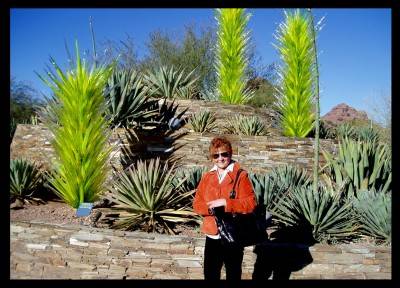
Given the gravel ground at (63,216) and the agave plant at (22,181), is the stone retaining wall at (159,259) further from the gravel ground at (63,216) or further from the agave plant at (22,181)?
the agave plant at (22,181)

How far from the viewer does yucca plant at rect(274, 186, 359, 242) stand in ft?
16.3

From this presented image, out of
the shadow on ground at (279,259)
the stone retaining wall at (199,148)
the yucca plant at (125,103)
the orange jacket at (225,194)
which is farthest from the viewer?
the yucca plant at (125,103)

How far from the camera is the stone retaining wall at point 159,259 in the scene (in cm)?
450

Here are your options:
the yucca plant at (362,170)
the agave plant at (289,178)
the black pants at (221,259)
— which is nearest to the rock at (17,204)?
the black pants at (221,259)

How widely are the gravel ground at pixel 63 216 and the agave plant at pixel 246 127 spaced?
4.72 m

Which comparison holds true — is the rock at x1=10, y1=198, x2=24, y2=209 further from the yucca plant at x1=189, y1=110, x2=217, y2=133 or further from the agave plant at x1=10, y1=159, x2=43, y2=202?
the yucca plant at x1=189, y1=110, x2=217, y2=133

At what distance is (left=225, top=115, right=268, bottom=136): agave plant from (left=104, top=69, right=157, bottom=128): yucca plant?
2.26 meters

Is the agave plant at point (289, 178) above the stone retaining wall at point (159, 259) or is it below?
above

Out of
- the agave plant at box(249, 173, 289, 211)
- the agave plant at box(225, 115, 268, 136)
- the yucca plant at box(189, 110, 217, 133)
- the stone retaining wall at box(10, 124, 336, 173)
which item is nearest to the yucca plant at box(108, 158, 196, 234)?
the agave plant at box(249, 173, 289, 211)

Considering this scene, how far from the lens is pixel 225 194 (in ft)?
11.0

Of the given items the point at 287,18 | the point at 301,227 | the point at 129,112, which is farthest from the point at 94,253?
the point at 287,18

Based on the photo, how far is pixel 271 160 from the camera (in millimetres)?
8539

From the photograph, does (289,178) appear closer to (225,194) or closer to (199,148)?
(199,148)
